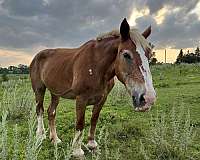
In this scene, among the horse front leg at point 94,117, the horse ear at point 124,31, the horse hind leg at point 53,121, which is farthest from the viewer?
the horse hind leg at point 53,121

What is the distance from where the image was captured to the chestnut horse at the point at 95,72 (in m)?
4.27

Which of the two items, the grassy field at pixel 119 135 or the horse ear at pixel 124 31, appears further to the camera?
the horse ear at pixel 124 31

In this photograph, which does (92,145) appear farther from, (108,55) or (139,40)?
(139,40)

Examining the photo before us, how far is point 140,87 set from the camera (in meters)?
4.16

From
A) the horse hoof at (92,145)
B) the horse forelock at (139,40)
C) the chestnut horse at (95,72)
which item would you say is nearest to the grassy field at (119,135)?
the horse hoof at (92,145)

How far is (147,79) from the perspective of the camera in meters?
4.15

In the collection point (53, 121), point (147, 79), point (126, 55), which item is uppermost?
point (126, 55)

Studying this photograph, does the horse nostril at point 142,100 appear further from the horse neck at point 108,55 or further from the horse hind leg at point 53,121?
the horse hind leg at point 53,121

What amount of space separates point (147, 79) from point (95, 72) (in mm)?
1187

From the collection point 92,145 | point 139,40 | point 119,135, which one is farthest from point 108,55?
point 119,135

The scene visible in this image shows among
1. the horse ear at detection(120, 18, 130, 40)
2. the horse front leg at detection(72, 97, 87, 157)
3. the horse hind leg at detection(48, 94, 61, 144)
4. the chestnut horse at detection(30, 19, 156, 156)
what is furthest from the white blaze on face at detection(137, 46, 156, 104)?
the horse hind leg at detection(48, 94, 61, 144)

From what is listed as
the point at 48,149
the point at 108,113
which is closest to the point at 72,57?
the point at 48,149

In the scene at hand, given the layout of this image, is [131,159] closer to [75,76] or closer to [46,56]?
[75,76]

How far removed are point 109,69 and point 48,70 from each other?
1664 millimetres
